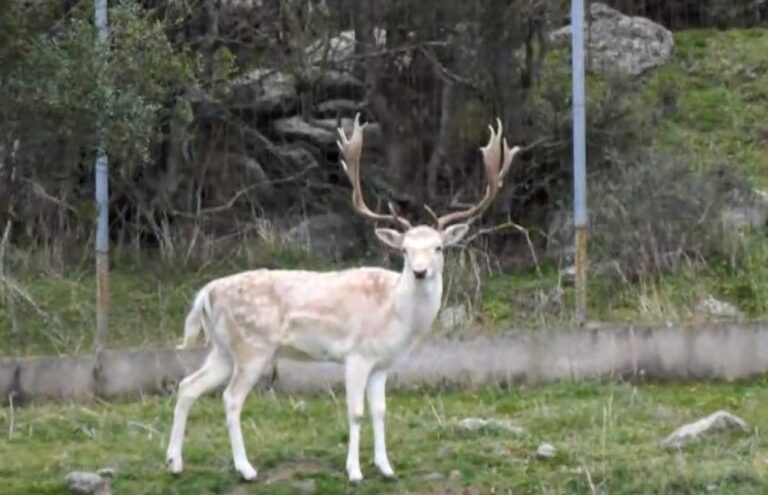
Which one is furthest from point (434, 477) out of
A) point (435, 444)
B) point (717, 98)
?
point (717, 98)

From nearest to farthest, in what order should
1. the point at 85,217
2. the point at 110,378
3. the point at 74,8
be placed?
the point at 74,8, the point at 110,378, the point at 85,217

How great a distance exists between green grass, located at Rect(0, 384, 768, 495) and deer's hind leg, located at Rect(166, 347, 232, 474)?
133 millimetres

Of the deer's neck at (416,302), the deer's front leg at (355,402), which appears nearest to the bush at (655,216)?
the deer's neck at (416,302)

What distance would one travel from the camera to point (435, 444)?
11.7 m

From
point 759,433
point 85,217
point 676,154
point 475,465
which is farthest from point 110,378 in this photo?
point 676,154

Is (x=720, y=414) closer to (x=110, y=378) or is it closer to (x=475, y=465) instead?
(x=475, y=465)

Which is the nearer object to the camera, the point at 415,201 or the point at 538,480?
the point at 538,480

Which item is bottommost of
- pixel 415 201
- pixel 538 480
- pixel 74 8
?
pixel 538 480

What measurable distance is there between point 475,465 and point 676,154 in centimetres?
777

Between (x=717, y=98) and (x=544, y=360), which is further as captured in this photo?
(x=717, y=98)

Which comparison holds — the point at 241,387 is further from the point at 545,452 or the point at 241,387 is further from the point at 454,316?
the point at 454,316

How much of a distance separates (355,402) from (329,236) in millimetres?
6996

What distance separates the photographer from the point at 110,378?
14156mm

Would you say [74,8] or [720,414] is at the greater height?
[74,8]
